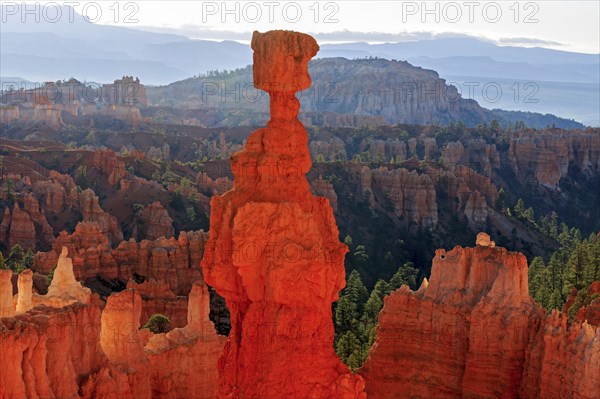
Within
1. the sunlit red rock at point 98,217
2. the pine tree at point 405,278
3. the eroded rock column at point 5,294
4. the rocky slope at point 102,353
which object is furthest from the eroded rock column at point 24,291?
the sunlit red rock at point 98,217

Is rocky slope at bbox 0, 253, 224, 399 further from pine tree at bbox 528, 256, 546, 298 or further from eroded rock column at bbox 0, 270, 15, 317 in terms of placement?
pine tree at bbox 528, 256, 546, 298

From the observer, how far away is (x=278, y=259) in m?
13.5

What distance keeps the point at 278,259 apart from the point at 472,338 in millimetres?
7161

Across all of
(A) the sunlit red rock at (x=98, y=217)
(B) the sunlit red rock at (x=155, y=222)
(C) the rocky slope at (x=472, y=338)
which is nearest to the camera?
A: (C) the rocky slope at (x=472, y=338)

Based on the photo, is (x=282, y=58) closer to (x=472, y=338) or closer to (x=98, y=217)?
(x=472, y=338)

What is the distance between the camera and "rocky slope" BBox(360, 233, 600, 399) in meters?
18.3

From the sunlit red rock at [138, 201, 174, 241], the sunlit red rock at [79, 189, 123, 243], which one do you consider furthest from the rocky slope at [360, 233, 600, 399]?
the sunlit red rock at [138, 201, 174, 241]

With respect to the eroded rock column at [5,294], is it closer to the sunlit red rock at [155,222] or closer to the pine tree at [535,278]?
the pine tree at [535,278]

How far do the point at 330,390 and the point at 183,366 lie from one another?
7.35 m

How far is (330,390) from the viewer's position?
13727mm

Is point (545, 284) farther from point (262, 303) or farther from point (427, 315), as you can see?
point (262, 303)

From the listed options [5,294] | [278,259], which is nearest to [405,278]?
[5,294]

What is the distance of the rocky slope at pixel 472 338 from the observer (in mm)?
18281

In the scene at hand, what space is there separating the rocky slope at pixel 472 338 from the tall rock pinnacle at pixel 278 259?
19.0 feet
